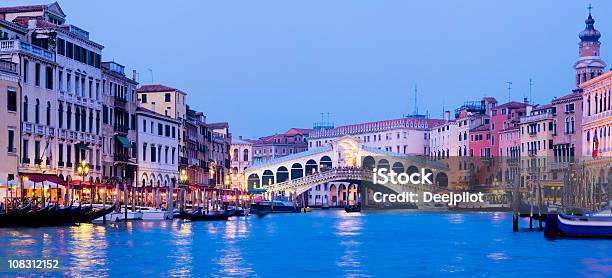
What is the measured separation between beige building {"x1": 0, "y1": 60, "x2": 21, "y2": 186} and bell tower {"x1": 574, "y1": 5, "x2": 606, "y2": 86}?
3370cm

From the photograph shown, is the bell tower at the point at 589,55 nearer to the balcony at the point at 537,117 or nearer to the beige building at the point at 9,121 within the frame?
the balcony at the point at 537,117

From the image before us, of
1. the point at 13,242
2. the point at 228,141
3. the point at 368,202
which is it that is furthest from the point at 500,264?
the point at 368,202

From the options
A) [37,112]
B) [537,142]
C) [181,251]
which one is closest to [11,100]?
[37,112]

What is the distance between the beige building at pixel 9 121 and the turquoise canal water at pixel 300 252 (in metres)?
2.72

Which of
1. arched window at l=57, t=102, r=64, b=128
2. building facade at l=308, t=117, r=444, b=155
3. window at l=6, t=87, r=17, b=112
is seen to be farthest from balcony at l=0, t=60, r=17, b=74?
building facade at l=308, t=117, r=444, b=155

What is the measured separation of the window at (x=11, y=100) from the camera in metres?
33.9

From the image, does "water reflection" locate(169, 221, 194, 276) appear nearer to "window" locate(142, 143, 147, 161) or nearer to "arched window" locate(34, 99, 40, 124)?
"arched window" locate(34, 99, 40, 124)

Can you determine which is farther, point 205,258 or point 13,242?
point 13,242

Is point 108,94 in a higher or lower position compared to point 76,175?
higher

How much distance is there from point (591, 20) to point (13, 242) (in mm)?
41050

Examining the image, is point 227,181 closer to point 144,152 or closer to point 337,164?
point 337,164

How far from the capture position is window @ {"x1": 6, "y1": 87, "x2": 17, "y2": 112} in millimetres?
33906

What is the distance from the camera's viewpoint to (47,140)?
36875 mm

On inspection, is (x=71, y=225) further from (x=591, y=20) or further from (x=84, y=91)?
(x=591, y=20)
